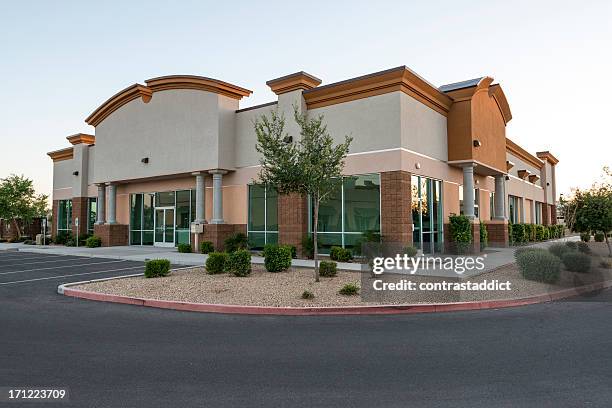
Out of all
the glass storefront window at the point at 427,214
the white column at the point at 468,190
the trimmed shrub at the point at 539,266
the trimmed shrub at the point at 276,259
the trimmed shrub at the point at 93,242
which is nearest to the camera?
the trimmed shrub at the point at 539,266

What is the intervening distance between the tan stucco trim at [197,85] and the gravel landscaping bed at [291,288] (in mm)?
11313

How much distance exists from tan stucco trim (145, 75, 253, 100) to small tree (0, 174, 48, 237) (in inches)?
794

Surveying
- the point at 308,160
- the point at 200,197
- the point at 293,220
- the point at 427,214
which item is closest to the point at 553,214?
the point at 427,214

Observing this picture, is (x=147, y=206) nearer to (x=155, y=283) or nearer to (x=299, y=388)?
(x=155, y=283)

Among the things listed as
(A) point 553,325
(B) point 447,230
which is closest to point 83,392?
(A) point 553,325

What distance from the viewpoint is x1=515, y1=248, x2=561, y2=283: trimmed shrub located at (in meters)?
11.6

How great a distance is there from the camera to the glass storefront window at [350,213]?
17734 mm

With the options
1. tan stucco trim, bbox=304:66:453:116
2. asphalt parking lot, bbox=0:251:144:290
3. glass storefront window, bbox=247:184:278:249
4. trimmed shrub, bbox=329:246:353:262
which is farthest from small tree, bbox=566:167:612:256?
asphalt parking lot, bbox=0:251:144:290

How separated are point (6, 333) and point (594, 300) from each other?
40.4 ft

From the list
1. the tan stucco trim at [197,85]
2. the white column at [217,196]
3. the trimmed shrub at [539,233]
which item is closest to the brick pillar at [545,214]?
the trimmed shrub at [539,233]

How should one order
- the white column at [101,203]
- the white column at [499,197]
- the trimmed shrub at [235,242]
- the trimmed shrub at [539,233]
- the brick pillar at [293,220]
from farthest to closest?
the trimmed shrub at [539,233], the white column at [101,203], the white column at [499,197], the trimmed shrub at [235,242], the brick pillar at [293,220]

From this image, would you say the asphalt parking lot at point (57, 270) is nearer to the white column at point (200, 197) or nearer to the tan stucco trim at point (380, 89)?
the white column at point (200, 197)

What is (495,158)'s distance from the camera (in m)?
23.7

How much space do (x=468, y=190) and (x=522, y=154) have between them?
17.9m
